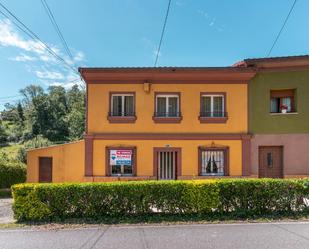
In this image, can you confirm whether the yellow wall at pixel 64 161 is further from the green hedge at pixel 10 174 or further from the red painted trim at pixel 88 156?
the green hedge at pixel 10 174

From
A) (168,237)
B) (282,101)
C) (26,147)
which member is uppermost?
(282,101)

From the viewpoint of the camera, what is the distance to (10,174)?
19031 millimetres

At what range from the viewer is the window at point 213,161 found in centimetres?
1587

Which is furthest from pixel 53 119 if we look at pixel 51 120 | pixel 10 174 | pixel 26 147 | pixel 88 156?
pixel 88 156

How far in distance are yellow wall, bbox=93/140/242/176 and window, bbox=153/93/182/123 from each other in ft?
4.42

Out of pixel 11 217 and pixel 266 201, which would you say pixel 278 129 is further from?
pixel 11 217

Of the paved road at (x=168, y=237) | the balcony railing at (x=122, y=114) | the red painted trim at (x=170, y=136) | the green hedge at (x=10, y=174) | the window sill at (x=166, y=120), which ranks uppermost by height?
the balcony railing at (x=122, y=114)

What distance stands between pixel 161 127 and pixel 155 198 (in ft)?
22.4

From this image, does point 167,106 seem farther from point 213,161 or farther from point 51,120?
point 51,120

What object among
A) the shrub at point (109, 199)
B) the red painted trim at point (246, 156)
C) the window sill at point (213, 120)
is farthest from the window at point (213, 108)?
the shrub at point (109, 199)

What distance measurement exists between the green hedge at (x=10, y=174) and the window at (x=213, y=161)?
11.3 meters

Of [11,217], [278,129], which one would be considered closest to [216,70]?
[278,129]

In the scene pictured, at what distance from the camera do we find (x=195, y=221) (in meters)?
9.09

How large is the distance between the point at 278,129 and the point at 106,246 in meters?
11.7
